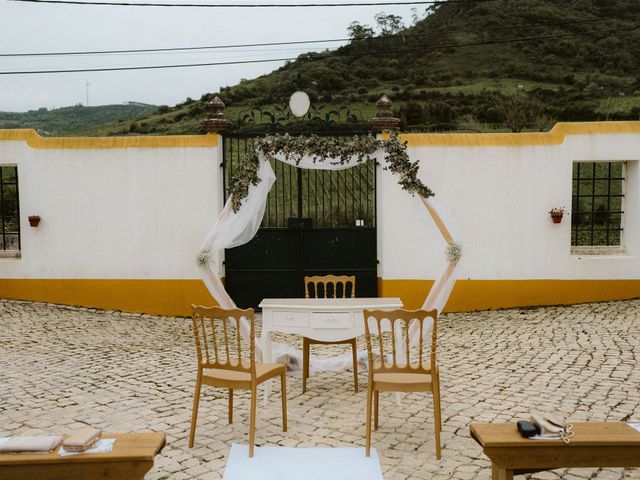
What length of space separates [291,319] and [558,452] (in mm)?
2607

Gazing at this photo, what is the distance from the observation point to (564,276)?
8703mm

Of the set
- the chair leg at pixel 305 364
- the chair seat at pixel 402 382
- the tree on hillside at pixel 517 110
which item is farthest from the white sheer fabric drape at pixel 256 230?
the tree on hillside at pixel 517 110

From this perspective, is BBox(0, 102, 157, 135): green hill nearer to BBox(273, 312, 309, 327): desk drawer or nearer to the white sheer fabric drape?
the white sheer fabric drape

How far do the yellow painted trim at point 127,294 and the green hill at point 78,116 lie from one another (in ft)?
86.2

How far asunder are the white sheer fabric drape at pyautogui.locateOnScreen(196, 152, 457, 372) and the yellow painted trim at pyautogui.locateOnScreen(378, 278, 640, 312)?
2621 millimetres

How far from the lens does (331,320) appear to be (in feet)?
17.2

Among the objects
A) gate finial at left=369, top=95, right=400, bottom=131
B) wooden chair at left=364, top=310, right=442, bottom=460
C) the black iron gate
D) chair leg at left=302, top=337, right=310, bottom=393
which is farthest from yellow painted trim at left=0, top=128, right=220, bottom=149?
wooden chair at left=364, top=310, right=442, bottom=460

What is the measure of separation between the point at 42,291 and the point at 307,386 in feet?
16.9

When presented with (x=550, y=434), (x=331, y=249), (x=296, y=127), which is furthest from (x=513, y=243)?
(x=550, y=434)

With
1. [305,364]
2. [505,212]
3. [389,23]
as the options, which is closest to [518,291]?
[505,212]

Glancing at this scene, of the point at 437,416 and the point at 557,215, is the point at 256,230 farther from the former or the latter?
the point at 557,215

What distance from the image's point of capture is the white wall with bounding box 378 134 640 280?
858cm

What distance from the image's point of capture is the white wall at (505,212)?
28.1 ft

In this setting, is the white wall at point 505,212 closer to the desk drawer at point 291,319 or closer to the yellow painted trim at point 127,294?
the yellow painted trim at point 127,294
